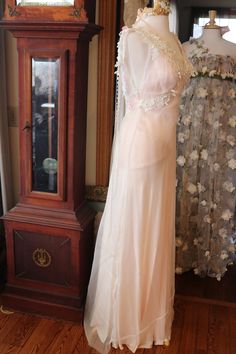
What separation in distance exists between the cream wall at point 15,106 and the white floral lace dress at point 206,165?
1.85 ft

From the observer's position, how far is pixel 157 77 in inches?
67.0

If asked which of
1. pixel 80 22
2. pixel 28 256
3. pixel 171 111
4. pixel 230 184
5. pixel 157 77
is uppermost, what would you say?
pixel 80 22

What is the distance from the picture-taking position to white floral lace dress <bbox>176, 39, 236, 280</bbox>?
238 cm

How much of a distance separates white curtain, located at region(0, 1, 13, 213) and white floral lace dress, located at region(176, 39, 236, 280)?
1.06 metres

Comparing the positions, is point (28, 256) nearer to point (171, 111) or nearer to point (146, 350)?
point (146, 350)

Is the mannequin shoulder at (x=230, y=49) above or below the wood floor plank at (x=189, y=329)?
above

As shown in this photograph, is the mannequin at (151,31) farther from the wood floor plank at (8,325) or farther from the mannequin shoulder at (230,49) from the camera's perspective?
the wood floor plank at (8,325)

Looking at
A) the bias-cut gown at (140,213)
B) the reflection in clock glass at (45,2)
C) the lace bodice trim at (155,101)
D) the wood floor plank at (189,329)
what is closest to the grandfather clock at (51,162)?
the reflection in clock glass at (45,2)

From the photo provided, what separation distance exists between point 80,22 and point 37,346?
5.30ft

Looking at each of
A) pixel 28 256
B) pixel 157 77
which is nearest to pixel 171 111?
pixel 157 77

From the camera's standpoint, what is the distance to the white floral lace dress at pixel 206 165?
7.82 feet

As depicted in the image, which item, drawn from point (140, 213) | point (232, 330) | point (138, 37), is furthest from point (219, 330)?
point (138, 37)

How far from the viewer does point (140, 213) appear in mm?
1857

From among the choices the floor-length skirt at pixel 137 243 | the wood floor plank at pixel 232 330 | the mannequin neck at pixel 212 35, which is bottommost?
the wood floor plank at pixel 232 330
